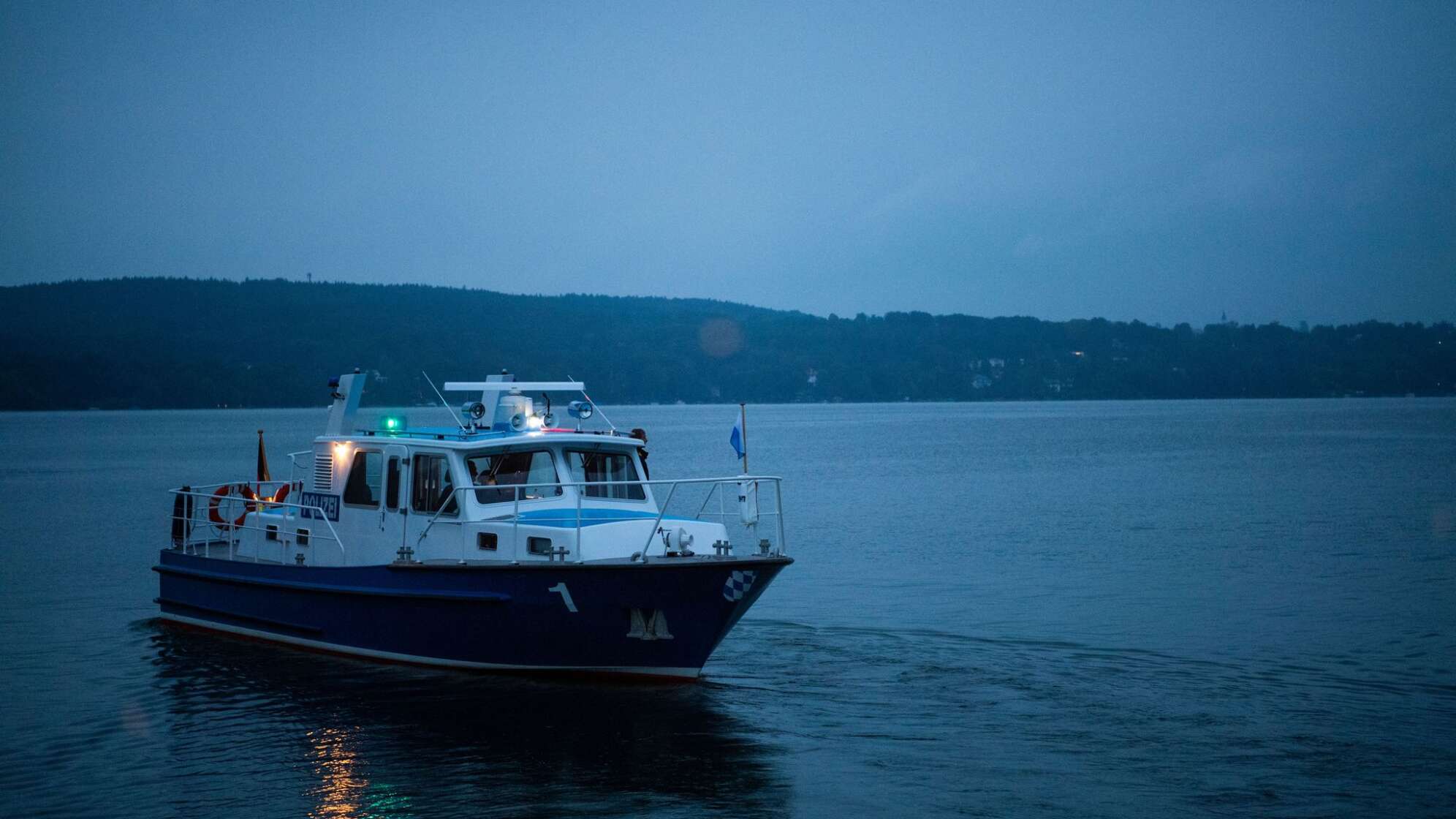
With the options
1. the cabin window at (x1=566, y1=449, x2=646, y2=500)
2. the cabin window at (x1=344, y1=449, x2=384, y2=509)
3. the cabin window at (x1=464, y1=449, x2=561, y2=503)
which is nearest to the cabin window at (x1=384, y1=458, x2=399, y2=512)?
the cabin window at (x1=344, y1=449, x2=384, y2=509)

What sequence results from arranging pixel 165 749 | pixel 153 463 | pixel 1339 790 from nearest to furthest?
1. pixel 1339 790
2. pixel 165 749
3. pixel 153 463

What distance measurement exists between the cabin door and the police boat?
0.02m

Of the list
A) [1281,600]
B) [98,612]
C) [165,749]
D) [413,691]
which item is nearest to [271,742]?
[165,749]

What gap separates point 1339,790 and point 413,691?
10.4 m

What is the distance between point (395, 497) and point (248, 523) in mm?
3791

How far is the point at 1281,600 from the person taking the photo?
73.6 feet

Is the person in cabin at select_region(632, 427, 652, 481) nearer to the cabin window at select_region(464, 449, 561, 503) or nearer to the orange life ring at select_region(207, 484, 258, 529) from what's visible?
the cabin window at select_region(464, 449, 561, 503)

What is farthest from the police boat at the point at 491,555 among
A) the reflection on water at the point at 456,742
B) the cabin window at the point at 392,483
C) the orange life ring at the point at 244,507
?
the reflection on water at the point at 456,742

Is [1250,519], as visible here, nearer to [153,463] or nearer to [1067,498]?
[1067,498]

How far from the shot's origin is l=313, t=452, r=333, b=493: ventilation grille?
57.2ft

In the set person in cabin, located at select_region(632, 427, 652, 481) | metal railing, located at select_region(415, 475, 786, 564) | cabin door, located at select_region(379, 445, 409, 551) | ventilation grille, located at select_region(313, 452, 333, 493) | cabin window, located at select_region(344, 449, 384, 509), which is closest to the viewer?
metal railing, located at select_region(415, 475, 786, 564)

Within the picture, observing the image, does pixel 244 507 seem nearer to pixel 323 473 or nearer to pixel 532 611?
pixel 323 473

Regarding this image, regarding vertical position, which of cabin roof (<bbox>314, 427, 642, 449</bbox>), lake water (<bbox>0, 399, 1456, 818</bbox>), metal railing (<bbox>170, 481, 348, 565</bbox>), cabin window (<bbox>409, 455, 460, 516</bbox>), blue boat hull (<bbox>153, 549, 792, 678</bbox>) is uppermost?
cabin roof (<bbox>314, 427, 642, 449</bbox>)

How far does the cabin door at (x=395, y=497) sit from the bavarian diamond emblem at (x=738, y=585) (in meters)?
4.70
